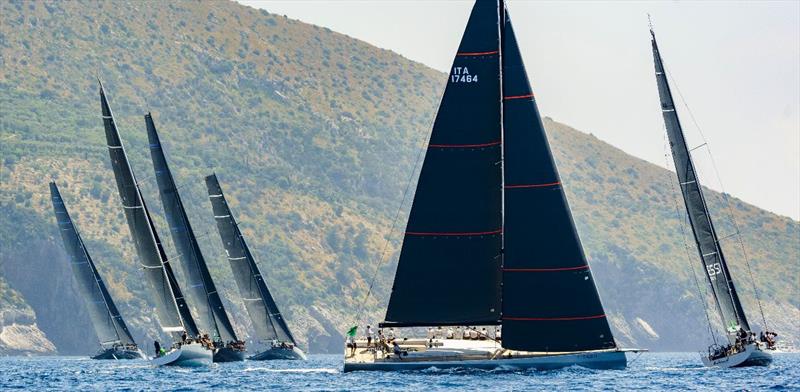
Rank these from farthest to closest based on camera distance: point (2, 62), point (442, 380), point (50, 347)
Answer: point (2, 62), point (50, 347), point (442, 380)

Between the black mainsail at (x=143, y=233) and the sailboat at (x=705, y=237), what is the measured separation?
23.1 metres

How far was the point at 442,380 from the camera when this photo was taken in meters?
47.3

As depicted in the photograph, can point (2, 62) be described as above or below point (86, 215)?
above

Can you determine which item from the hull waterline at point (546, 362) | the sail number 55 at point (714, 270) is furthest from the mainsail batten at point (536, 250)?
the sail number 55 at point (714, 270)

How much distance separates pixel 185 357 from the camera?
218ft

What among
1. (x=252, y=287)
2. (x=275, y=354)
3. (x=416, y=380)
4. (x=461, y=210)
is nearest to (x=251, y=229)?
(x=252, y=287)

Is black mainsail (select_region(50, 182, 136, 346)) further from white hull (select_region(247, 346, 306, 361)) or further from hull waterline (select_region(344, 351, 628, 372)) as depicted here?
hull waterline (select_region(344, 351, 628, 372))

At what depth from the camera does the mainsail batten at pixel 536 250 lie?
4891 cm

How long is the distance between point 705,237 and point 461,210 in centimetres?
1718

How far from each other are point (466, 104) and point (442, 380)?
30.4 ft

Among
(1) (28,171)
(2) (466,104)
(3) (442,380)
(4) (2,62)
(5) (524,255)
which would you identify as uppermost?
(4) (2,62)

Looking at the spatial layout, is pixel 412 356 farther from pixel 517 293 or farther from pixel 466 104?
pixel 466 104

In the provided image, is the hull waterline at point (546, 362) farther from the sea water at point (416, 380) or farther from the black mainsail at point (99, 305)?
the black mainsail at point (99, 305)

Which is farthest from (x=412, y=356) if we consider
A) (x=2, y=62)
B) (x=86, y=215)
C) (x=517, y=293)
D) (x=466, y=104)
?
(x=2, y=62)
